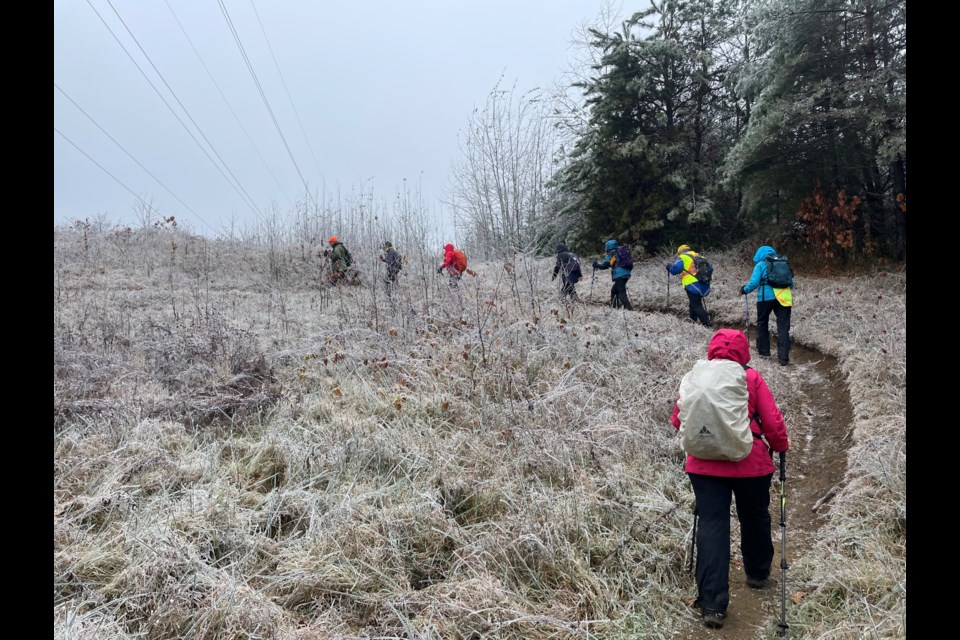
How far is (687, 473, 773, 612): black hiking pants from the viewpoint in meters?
3.23

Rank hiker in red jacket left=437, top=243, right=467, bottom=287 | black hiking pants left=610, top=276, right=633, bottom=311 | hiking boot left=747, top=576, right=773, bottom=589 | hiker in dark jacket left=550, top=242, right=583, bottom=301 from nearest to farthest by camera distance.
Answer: hiking boot left=747, top=576, right=773, bottom=589 < hiker in red jacket left=437, top=243, right=467, bottom=287 < hiker in dark jacket left=550, top=242, right=583, bottom=301 < black hiking pants left=610, top=276, right=633, bottom=311

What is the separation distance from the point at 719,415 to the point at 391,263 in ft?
20.7

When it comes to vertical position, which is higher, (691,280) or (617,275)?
(617,275)

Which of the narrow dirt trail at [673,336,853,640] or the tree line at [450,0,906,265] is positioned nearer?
the narrow dirt trail at [673,336,853,640]

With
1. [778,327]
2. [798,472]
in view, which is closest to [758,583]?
[798,472]

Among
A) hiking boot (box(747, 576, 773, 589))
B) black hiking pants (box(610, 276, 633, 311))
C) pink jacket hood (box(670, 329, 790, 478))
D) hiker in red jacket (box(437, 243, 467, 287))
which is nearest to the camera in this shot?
pink jacket hood (box(670, 329, 790, 478))

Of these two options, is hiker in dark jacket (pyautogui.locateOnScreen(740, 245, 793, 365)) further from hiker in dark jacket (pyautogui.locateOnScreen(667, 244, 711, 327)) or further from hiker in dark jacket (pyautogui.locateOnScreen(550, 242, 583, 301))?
hiker in dark jacket (pyautogui.locateOnScreen(550, 242, 583, 301))

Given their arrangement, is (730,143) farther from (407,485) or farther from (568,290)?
(407,485)

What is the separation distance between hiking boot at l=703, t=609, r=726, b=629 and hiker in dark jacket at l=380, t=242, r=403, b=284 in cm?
617

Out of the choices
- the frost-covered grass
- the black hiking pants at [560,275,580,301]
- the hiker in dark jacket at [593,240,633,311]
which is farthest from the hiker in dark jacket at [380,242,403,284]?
the hiker in dark jacket at [593,240,633,311]

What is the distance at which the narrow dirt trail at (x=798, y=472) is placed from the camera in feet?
10.7

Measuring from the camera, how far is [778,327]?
798cm

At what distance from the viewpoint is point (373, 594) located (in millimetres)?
3119

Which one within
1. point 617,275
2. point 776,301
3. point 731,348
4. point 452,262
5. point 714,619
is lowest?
point 714,619
